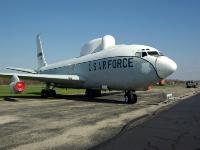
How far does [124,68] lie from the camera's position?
2481 centimetres

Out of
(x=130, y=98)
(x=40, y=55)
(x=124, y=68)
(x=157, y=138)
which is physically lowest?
(x=157, y=138)

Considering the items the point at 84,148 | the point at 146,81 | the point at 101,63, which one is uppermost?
the point at 101,63

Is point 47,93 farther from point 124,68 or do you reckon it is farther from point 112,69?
point 124,68

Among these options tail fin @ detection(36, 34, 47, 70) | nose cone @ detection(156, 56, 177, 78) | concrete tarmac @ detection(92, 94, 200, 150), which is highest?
tail fin @ detection(36, 34, 47, 70)

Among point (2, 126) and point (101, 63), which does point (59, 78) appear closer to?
point (101, 63)

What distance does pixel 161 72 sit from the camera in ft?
75.4

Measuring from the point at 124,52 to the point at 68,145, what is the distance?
17054mm

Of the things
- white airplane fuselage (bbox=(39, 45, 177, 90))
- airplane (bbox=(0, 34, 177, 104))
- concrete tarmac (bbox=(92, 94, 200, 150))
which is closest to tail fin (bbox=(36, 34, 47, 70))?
airplane (bbox=(0, 34, 177, 104))

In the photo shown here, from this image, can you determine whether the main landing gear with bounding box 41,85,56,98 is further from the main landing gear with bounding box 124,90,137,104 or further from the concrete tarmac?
the concrete tarmac

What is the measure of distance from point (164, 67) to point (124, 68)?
3257mm

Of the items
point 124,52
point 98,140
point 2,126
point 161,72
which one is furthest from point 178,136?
point 124,52

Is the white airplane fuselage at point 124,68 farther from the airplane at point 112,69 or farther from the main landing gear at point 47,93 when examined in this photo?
the main landing gear at point 47,93

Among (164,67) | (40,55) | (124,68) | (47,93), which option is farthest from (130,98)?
(40,55)

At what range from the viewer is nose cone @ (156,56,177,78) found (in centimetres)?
2294
